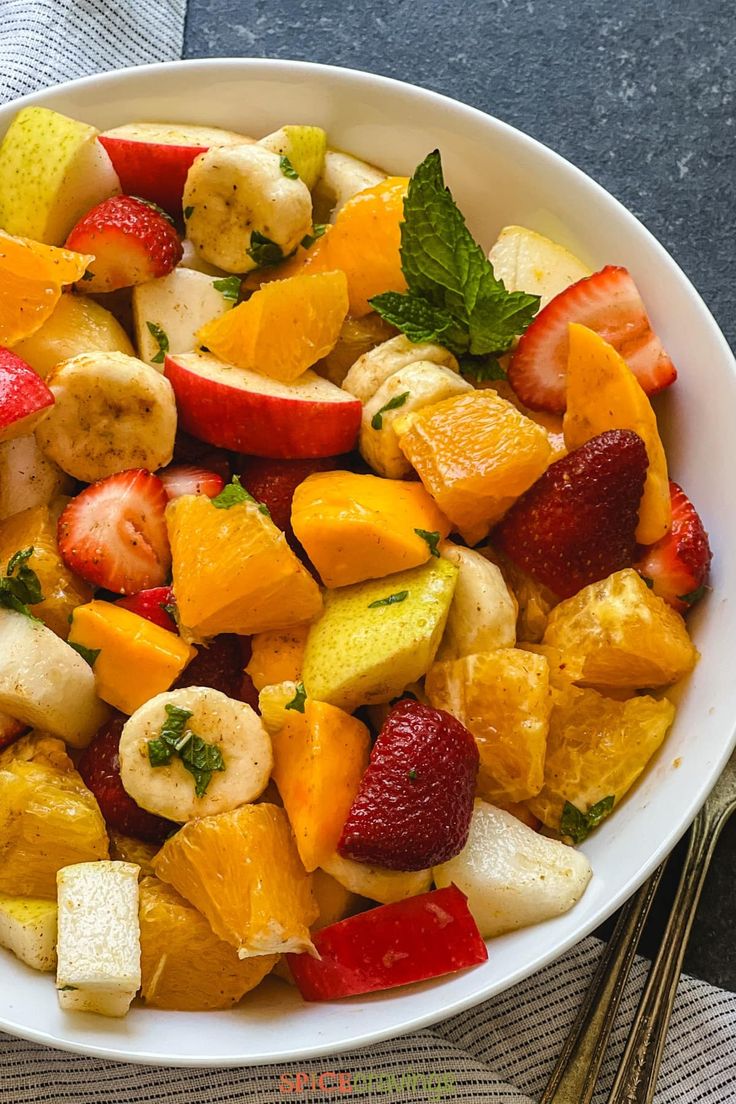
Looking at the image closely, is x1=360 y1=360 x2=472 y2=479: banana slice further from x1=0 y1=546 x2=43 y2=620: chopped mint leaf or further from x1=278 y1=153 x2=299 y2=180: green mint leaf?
x1=0 y1=546 x2=43 y2=620: chopped mint leaf

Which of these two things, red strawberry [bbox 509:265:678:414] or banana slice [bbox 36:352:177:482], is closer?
banana slice [bbox 36:352:177:482]

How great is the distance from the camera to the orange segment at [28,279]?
196 centimetres

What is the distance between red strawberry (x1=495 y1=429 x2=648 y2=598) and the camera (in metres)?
1.89

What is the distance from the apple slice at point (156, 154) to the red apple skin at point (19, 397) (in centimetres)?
48

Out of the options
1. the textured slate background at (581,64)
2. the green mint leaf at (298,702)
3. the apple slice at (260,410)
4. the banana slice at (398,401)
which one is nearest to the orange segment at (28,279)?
the apple slice at (260,410)

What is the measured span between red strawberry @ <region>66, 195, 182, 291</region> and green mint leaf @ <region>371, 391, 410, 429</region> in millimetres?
494

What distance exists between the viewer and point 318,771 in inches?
68.8

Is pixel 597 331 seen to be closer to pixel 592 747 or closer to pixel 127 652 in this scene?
pixel 592 747

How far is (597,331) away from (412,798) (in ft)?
3.10

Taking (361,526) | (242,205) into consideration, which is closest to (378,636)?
(361,526)

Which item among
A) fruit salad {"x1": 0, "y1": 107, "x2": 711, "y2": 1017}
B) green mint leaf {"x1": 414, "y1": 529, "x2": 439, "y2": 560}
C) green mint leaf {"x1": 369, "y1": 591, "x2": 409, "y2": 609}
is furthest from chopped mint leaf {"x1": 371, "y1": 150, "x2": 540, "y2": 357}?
green mint leaf {"x1": 369, "y1": 591, "x2": 409, "y2": 609}

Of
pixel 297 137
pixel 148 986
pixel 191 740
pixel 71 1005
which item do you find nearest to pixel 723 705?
pixel 191 740

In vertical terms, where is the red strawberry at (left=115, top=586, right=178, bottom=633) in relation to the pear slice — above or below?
below

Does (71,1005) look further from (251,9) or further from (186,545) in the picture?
→ (251,9)
